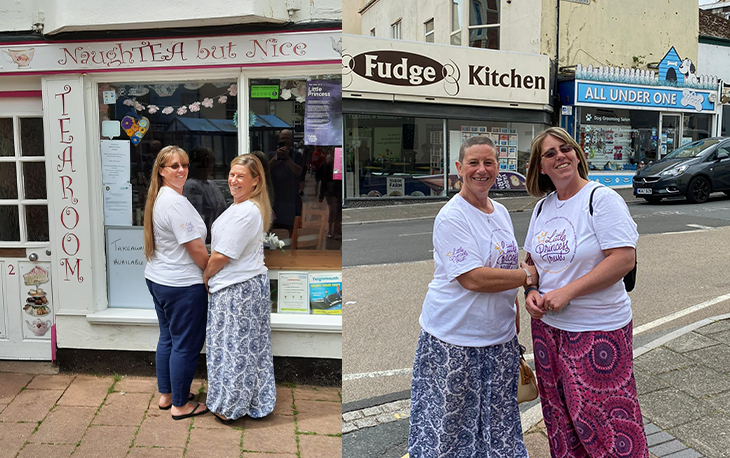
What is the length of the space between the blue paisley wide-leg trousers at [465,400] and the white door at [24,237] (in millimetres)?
3378

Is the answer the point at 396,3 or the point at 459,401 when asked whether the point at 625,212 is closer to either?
the point at 459,401

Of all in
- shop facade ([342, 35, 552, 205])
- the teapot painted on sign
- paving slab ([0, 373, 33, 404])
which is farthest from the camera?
shop facade ([342, 35, 552, 205])

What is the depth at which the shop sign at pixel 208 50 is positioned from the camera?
12.6 feet

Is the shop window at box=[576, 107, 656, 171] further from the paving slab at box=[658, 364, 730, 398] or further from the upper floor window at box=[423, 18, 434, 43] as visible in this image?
the paving slab at box=[658, 364, 730, 398]

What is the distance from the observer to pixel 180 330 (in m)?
3.53

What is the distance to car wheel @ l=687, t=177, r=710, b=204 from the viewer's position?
781 centimetres

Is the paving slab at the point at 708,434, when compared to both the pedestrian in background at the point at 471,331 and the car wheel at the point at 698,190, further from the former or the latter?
the car wheel at the point at 698,190

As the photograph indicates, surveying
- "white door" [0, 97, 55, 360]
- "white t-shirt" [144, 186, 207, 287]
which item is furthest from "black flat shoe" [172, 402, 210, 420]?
"white door" [0, 97, 55, 360]

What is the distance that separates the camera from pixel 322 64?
3.92 metres

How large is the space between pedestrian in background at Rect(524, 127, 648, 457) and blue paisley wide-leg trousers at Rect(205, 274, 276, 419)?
6.36 ft

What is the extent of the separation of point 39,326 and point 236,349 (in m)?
2.04

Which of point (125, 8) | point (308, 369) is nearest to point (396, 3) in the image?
point (125, 8)

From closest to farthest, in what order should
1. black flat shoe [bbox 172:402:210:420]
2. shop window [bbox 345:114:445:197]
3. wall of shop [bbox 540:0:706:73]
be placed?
black flat shoe [bbox 172:402:210:420] → wall of shop [bbox 540:0:706:73] → shop window [bbox 345:114:445:197]

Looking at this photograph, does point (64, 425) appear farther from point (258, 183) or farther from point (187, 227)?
point (258, 183)
